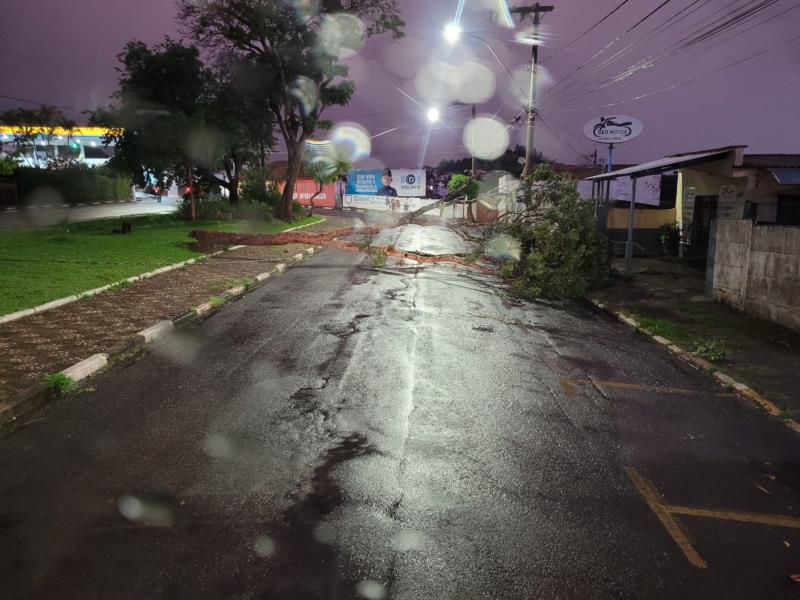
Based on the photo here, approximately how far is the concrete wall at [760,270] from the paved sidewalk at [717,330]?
256mm

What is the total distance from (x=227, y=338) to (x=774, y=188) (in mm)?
16264

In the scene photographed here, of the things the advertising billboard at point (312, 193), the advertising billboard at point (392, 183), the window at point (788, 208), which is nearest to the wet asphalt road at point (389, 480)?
the window at point (788, 208)

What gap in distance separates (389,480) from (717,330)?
24.9 feet

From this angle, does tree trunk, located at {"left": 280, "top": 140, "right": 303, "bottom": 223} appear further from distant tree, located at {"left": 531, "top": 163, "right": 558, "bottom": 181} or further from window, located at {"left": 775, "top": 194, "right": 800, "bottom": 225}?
window, located at {"left": 775, "top": 194, "right": 800, "bottom": 225}

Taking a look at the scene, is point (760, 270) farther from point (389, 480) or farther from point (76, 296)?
point (76, 296)

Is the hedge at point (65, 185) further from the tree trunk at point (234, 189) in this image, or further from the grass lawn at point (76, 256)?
the grass lawn at point (76, 256)

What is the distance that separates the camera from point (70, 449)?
179 inches

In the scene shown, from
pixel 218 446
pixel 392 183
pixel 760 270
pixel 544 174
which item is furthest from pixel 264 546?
pixel 392 183

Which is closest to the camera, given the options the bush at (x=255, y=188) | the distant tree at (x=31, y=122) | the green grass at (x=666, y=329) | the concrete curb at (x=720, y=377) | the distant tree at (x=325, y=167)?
the concrete curb at (x=720, y=377)

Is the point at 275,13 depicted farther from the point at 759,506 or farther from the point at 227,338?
the point at 759,506

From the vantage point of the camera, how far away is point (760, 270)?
32.7 ft

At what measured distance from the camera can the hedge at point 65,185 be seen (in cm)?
3891

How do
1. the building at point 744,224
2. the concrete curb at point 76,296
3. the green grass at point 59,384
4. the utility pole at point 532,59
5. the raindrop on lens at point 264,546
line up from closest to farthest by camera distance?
the raindrop on lens at point 264,546 < the green grass at point 59,384 < the concrete curb at point 76,296 < the building at point 744,224 < the utility pole at point 532,59

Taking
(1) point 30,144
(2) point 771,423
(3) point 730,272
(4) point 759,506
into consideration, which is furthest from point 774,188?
(1) point 30,144
